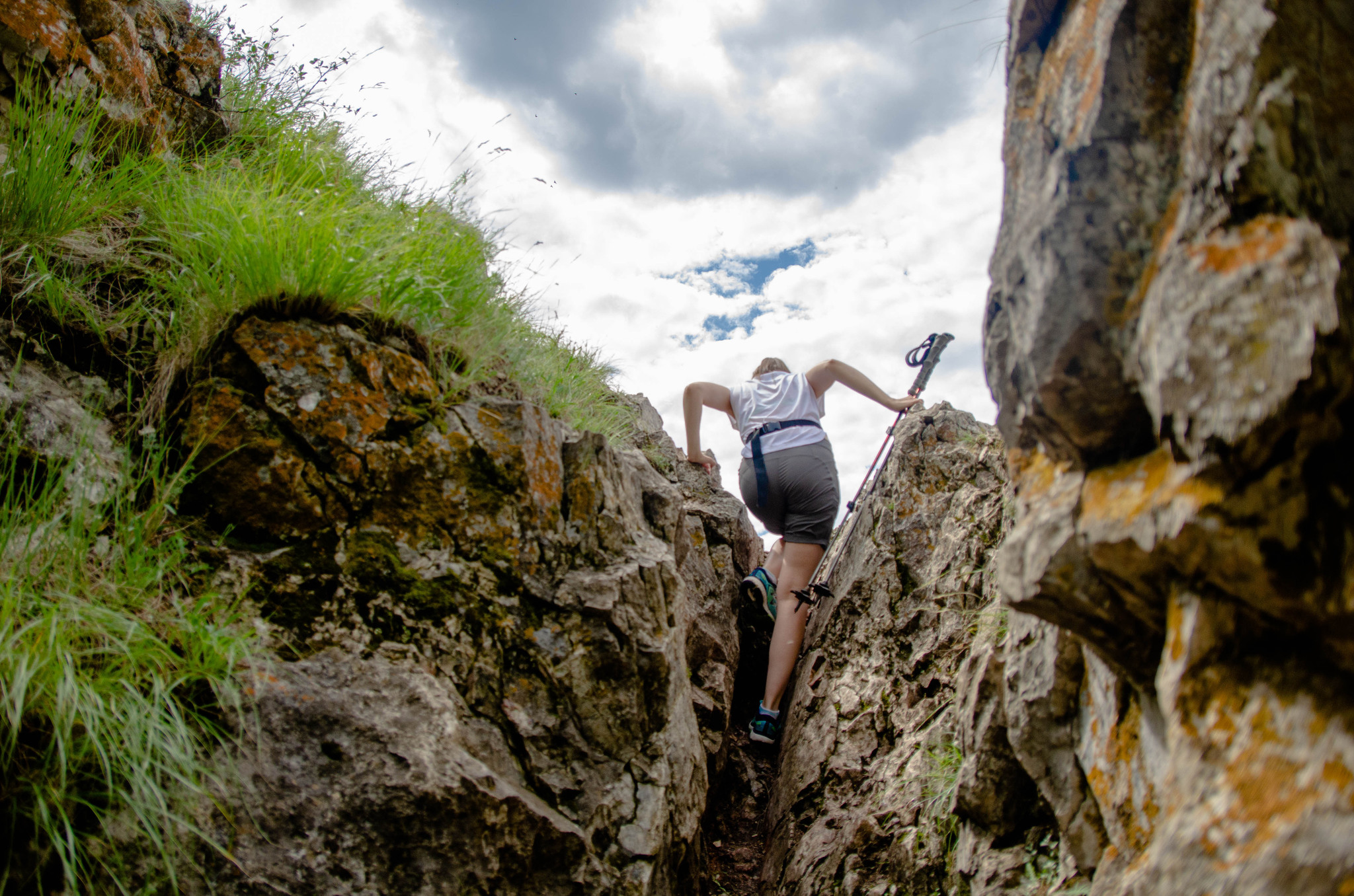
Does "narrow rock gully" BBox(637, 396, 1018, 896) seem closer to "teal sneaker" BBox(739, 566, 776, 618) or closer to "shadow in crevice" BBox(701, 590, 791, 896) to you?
"shadow in crevice" BBox(701, 590, 791, 896)

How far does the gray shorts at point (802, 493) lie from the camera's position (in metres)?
5.27

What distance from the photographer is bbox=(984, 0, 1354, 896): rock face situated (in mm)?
1373

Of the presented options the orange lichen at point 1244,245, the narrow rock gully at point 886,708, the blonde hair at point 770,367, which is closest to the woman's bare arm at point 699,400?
the blonde hair at point 770,367

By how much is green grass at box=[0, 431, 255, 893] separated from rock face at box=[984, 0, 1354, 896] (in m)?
2.63

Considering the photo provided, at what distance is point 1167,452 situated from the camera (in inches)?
66.0

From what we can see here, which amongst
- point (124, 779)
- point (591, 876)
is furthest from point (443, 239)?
point (591, 876)

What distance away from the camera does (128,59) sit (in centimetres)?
381

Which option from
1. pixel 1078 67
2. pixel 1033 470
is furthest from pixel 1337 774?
pixel 1078 67

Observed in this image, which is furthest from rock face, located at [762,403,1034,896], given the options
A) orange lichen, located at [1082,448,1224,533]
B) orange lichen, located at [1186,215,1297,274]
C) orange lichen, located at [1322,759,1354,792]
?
orange lichen, located at [1186,215,1297,274]

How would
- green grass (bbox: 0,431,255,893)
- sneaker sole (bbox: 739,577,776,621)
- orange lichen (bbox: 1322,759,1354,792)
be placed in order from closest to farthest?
orange lichen (bbox: 1322,759,1354,792)
green grass (bbox: 0,431,255,893)
sneaker sole (bbox: 739,577,776,621)

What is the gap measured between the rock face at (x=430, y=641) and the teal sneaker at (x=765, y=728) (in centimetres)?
143

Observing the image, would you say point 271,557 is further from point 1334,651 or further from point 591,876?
point 1334,651

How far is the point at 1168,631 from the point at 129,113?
209 inches

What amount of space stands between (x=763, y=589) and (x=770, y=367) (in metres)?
2.02
